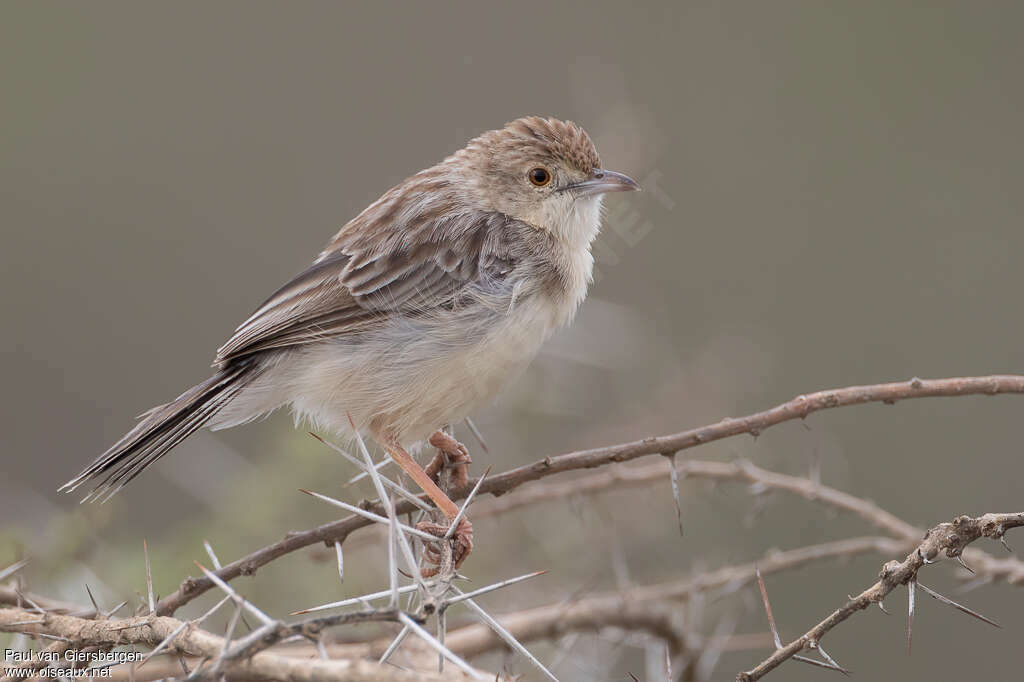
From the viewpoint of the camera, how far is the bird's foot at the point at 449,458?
4207 millimetres

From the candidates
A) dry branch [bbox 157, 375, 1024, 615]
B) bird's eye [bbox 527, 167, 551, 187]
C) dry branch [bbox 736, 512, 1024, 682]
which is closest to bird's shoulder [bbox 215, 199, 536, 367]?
bird's eye [bbox 527, 167, 551, 187]

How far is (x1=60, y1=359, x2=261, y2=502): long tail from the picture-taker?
147 inches

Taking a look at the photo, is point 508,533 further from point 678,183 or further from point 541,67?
point 541,67

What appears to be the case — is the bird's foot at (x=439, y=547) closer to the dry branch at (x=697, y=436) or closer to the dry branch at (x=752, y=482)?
the dry branch at (x=752, y=482)

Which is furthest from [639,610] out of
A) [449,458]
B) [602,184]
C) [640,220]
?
[640,220]

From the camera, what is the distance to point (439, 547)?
10.9ft

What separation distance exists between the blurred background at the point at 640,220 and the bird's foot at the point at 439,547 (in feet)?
2.98

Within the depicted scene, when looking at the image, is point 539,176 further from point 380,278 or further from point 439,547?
point 439,547

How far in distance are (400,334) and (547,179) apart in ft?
3.34

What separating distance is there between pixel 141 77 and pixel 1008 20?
27.5 feet

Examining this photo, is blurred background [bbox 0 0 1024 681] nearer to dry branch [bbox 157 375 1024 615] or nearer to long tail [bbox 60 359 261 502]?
long tail [bbox 60 359 261 502]

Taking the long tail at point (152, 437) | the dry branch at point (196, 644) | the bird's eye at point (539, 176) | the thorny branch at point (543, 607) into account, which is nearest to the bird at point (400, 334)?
the long tail at point (152, 437)

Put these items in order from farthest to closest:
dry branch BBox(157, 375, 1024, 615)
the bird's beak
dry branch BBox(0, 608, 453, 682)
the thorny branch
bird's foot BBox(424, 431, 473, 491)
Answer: the bird's beak < bird's foot BBox(424, 431, 473, 491) < dry branch BBox(157, 375, 1024, 615) < the thorny branch < dry branch BBox(0, 608, 453, 682)

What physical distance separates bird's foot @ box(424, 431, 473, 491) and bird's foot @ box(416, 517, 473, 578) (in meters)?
0.43
